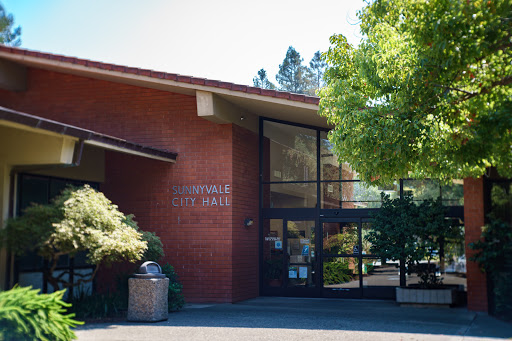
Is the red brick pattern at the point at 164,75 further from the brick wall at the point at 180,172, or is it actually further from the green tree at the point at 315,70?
the green tree at the point at 315,70

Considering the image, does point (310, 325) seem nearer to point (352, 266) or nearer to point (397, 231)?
point (397, 231)

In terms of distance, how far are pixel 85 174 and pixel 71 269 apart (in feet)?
8.23

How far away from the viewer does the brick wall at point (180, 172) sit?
14.6 metres

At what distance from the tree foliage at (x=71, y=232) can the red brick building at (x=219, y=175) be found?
7.83ft

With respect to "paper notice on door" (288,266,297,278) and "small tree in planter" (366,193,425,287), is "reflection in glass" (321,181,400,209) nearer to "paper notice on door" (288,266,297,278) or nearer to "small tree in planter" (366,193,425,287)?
"small tree in planter" (366,193,425,287)

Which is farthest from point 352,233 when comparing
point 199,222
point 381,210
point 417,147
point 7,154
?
point 7,154

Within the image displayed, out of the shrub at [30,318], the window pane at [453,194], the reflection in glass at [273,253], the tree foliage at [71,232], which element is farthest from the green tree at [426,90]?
the shrub at [30,318]

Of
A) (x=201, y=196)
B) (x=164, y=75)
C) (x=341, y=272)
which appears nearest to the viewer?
(x=164, y=75)

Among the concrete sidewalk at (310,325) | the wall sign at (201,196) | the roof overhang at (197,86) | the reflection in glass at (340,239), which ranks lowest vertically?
the concrete sidewalk at (310,325)

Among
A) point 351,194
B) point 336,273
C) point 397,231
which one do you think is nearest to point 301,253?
point 336,273

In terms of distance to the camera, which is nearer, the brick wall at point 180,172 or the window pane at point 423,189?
the window pane at point 423,189

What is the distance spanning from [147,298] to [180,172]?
181 inches

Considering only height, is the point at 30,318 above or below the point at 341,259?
below

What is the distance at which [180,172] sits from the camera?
1502 cm
